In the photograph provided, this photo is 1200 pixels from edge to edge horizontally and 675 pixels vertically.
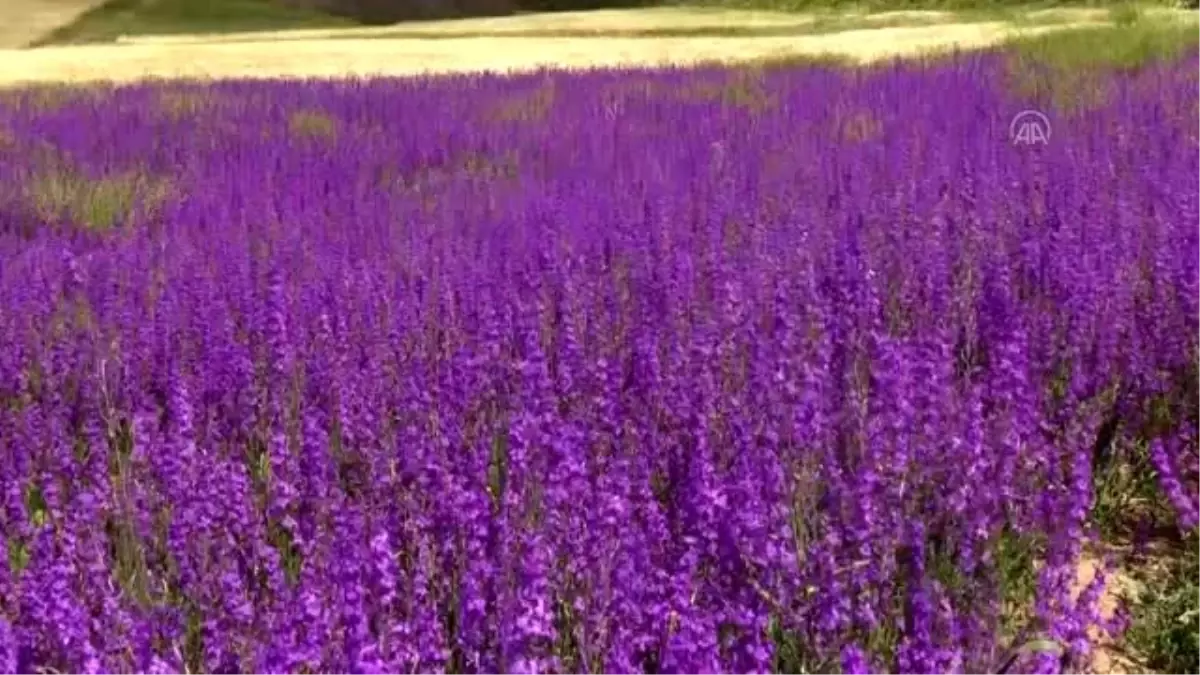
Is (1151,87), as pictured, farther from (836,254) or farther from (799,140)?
(836,254)

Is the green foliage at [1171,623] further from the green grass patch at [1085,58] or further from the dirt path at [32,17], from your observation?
the dirt path at [32,17]

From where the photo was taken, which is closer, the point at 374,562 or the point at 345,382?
the point at 374,562

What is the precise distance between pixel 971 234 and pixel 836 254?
0.44 meters

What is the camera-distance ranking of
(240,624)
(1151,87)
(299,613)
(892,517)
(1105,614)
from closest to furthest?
(299,613)
(240,624)
(892,517)
(1105,614)
(1151,87)

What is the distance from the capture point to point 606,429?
277cm

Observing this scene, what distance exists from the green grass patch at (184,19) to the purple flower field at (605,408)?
27.8 meters

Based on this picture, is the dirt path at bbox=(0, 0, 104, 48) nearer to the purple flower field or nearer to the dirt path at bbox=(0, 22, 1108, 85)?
the dirt path at bbox=(0, 22, 1108, 85)

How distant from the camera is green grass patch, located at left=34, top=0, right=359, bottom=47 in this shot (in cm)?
3192

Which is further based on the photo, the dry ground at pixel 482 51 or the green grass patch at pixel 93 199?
the dry ground at pixel 482 51

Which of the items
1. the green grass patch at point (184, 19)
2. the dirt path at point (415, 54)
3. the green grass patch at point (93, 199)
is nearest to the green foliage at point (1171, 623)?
the green grass patch at point (93, 199)

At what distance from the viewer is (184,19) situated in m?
34.2

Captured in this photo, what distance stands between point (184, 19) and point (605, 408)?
3395 cm

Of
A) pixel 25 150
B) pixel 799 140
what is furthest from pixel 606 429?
pixel 25 150

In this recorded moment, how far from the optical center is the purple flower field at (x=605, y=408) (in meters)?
2.04
